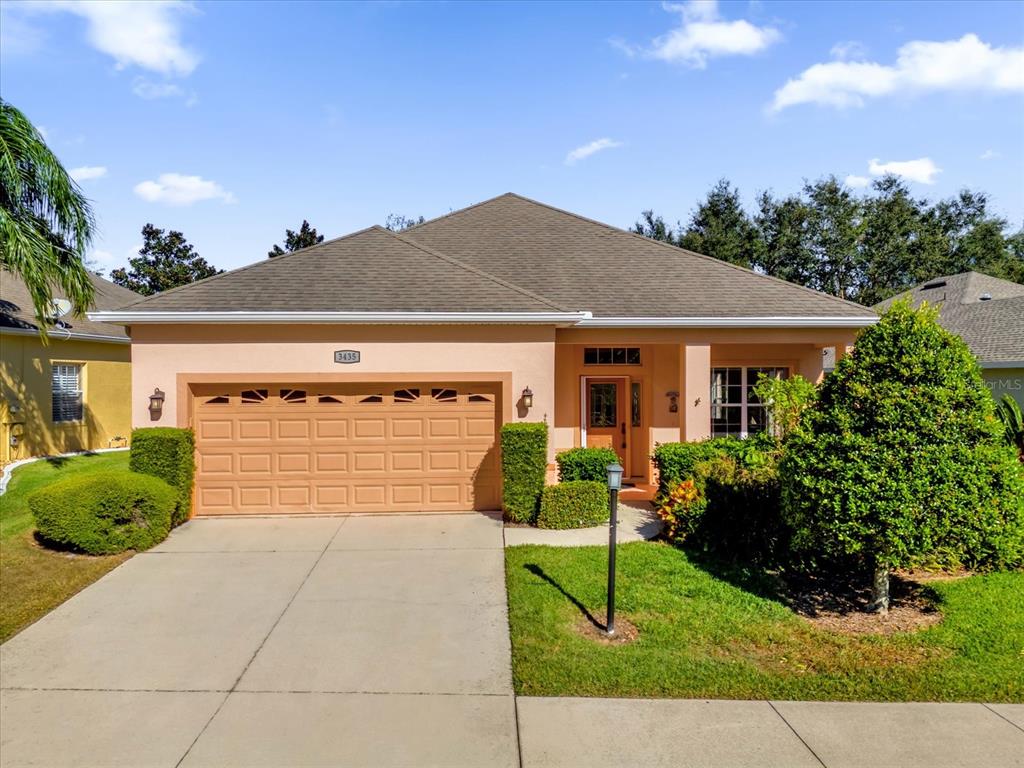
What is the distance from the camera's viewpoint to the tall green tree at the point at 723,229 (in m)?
34.3

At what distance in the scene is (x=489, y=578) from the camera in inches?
274

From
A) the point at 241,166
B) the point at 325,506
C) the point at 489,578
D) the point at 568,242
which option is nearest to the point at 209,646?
the point at 489,578

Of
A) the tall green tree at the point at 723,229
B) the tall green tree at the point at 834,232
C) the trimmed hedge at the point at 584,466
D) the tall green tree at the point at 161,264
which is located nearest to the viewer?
the trimmed hedge at the point at 584,466

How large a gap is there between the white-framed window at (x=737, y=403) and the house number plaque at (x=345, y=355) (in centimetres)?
738

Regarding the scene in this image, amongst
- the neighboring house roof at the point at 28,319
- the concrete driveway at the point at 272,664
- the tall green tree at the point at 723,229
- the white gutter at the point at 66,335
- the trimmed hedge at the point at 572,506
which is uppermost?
the tall green tree at the point at 723,229

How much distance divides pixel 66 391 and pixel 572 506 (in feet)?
45.2

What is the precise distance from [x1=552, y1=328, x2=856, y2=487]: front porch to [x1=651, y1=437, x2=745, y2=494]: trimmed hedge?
6.42 ft

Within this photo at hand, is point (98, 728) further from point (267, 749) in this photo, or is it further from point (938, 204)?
point (938, 204)

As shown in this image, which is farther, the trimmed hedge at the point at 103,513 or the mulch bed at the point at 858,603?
the trimmed hedge at the point at 103,513

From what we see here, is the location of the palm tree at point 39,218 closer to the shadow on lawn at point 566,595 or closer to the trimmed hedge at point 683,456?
the shadow on lawn at point 566,595

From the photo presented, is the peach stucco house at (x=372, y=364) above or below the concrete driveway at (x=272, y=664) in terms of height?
above

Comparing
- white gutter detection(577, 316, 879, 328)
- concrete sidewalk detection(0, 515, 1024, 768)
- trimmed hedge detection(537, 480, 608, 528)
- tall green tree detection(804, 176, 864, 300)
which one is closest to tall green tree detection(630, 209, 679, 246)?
tall green tree detection(804, 176, 864, 300)

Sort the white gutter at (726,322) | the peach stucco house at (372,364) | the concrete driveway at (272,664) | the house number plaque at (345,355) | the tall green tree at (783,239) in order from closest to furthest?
the concrete driveway at (272,664), the peach stucco house at (372,364), the house number plaque at (345,355), the white gutter at (726,322), the tall green tree at (783,239)

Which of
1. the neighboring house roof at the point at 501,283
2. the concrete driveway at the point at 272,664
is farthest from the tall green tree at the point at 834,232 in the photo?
the concrete driveway at the point at 272,664
